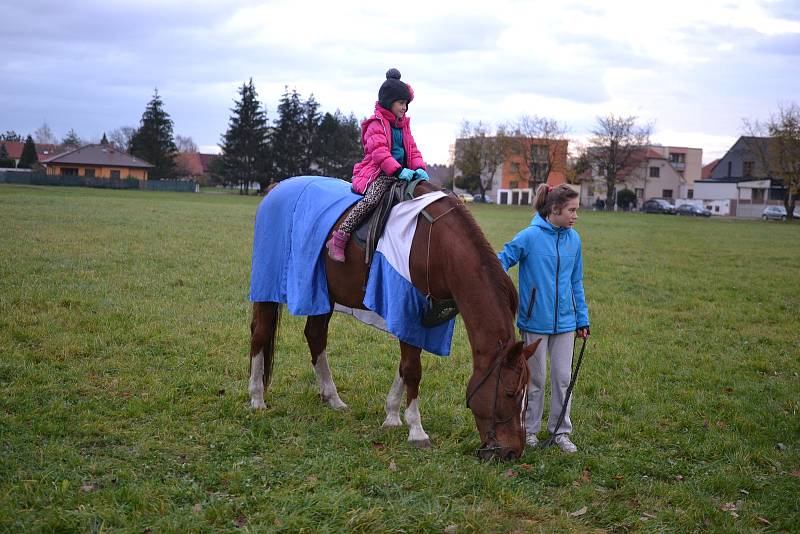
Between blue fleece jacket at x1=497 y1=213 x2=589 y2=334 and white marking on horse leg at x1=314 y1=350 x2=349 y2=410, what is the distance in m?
1.92

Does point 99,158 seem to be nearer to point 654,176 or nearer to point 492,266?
point 654,176

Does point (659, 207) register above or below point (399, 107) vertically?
above

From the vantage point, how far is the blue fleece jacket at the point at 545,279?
5.45 meters

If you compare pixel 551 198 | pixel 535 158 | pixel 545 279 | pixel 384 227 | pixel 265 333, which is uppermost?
pixel 535 158

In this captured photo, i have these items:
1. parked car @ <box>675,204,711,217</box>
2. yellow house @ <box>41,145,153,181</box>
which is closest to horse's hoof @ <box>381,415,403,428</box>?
parked car @ <box>675,204,711,217</box>

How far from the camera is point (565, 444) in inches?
214

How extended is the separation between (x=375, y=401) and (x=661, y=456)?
2.64 meters

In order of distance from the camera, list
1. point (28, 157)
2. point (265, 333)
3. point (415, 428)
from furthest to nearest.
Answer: point (28, 157), point (265, 333), point (415, 428)

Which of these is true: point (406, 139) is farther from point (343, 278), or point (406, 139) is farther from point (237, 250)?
point (237, 250)

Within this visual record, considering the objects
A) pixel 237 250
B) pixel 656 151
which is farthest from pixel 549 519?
pixel 656 151

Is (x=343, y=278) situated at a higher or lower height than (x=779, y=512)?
higher

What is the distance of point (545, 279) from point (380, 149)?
1.76m

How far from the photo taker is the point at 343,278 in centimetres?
586

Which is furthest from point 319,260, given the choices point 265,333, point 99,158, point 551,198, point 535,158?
point 99,158
